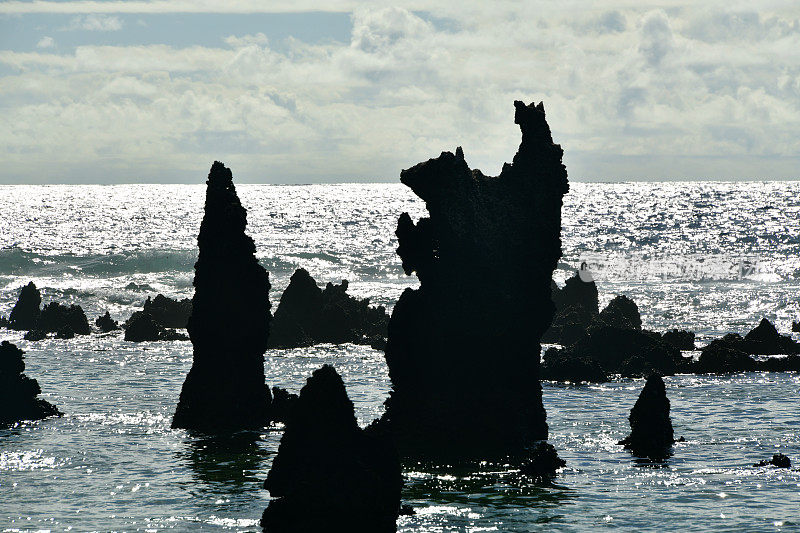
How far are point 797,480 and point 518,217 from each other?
49.7ft

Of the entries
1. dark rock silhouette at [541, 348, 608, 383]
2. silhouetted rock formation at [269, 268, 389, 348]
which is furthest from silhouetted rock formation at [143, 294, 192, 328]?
dark rock silhouette at [541, 348, 608, 383]

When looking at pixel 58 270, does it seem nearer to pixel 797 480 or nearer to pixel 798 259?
pixel 798 259

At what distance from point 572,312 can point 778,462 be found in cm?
5465

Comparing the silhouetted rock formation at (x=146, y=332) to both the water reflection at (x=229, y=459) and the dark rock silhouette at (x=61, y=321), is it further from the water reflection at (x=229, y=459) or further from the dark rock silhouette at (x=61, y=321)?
the water reflection at (x=229, y=459)

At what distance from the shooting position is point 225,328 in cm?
5366

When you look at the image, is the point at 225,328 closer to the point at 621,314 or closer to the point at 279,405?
the point at 279,405

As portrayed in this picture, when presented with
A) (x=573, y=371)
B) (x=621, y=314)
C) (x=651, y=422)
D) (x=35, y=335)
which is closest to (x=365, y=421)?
(x=651, y=422)

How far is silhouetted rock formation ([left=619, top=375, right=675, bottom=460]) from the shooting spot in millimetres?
47281

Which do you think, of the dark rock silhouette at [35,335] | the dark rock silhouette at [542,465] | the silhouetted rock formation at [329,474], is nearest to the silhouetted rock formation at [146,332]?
the dark rock silhouette at [35,335]

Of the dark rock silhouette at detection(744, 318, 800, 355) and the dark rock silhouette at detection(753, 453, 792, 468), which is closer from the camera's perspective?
the dark rock silhouette at detection(753, 453, 792, 468)

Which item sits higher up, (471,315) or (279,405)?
(471,315)

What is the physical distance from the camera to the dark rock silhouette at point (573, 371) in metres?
70.9

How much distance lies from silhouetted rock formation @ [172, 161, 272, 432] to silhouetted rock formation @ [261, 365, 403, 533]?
964 inches

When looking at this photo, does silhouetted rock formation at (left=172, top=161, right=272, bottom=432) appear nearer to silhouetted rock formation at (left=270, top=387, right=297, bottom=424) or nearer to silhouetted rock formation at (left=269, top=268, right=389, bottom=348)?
silhouetted rock formation at (left=270, top=387, right=297, bottom=424)
